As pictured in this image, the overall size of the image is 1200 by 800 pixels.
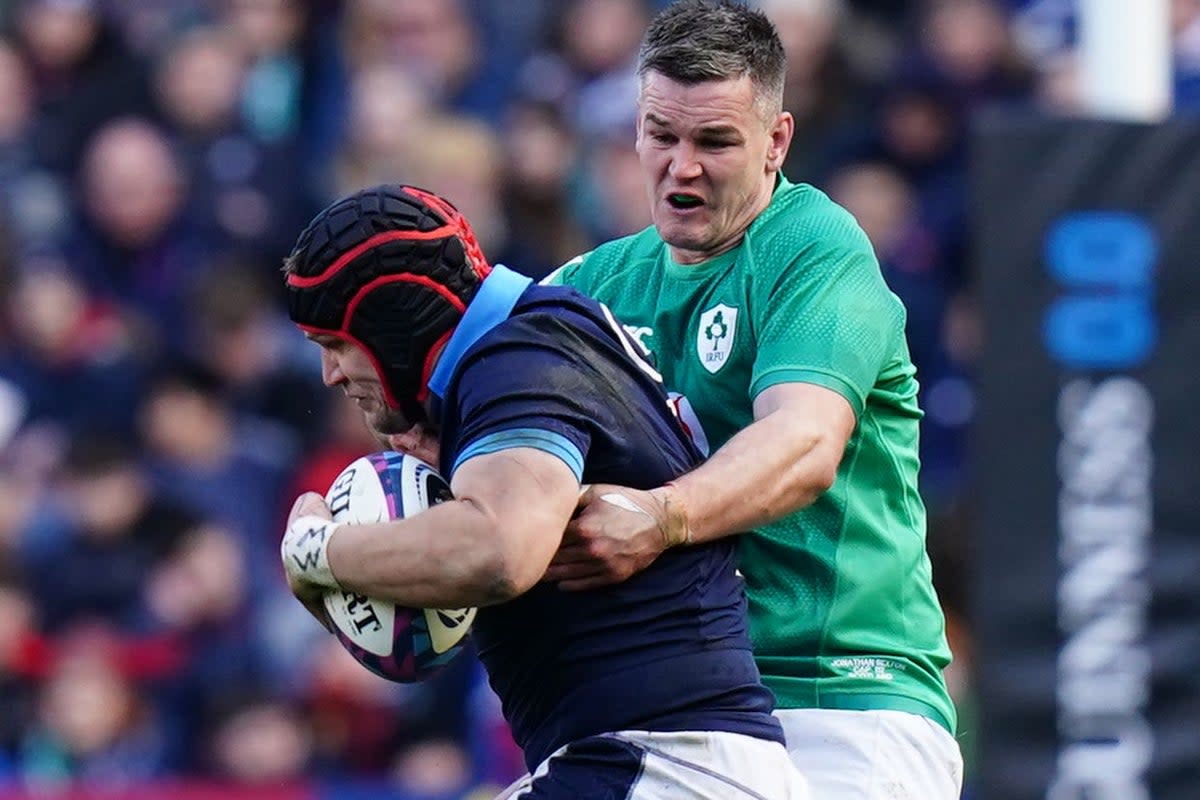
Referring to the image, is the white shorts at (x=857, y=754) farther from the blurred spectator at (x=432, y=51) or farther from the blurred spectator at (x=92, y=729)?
the blurred spectator at (x=432, y=51)

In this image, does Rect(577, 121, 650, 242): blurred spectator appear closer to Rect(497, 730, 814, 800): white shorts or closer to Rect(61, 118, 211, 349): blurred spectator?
Rect(61, 118, 211, 349): blurred spectator

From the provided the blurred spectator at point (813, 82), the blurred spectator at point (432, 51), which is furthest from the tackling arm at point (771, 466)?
the blurred spectator at point (432, 51)

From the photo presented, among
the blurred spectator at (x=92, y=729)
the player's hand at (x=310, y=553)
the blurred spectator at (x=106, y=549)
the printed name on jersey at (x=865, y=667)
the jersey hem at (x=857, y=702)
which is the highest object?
the player's hand at (x=310, y=553)

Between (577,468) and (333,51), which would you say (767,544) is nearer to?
(577,468)

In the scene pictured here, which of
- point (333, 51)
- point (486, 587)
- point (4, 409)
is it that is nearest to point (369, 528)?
point (486, 587)

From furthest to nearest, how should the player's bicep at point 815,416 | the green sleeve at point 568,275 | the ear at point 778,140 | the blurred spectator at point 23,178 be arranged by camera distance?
1. the blurred spectator at point 23,178
2. the green sleeve at point 568,275
3. the ear at point 778,140
4. the player's bicep at point 815,416

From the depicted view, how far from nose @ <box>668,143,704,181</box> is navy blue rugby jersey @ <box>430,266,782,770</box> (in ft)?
2.03

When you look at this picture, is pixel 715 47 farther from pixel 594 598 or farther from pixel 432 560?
pixel 432 560

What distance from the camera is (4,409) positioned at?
10.3 metres

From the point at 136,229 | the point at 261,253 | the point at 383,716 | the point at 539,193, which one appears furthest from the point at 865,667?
the point at 136,229

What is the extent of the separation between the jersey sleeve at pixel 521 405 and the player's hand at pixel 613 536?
11cm

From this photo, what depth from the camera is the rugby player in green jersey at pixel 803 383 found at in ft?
15.3

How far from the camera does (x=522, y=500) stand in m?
3.76

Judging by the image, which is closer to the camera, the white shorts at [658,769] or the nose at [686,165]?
the white shorts at [658,769]
